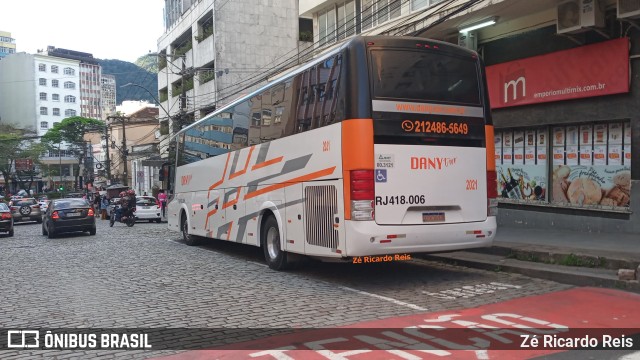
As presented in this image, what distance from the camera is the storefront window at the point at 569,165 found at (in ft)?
39.3

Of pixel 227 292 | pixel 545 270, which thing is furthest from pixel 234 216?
pixel 545 270

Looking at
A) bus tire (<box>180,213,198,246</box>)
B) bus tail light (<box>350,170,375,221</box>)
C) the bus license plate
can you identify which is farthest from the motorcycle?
the bus license plate

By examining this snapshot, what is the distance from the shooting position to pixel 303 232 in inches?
349

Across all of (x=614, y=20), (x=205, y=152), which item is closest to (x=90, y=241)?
(x=205, y=152)

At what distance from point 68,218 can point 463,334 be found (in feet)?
62.0

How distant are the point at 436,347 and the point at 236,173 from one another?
7816 millimetres

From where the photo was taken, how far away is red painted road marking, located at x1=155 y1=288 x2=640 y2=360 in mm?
4863

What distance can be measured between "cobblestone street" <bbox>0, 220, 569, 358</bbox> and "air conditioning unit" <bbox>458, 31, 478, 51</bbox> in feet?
24.2

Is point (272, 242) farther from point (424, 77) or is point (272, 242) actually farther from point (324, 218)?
point (424, 77)

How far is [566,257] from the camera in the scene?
341 inches

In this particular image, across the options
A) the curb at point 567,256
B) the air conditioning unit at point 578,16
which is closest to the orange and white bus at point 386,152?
the curb at point 567,256

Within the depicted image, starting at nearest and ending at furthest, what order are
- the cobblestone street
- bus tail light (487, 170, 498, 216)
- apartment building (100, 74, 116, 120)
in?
the cobblestone street < bus tail light (487, 170, 498, 216) < apartment building (100, 74, 116, 120)

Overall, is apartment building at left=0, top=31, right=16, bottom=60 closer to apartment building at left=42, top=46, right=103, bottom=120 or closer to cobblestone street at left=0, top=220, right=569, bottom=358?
apartment building at left=42, top=46, right=103, bottom=120

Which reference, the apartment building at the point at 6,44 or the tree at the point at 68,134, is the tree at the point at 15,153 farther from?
the apartment building at the point at 6,44
